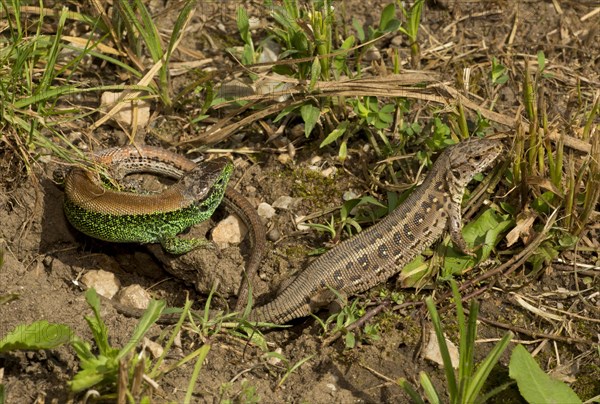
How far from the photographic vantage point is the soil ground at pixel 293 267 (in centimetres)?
433

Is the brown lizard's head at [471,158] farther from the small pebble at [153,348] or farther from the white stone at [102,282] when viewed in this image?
the white stone at [102,282]

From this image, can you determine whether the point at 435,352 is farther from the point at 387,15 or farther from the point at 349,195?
the point at 387,15

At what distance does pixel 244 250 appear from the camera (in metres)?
5.54

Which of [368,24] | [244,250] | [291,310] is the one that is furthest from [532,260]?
[368,24]

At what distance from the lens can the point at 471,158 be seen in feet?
17.1

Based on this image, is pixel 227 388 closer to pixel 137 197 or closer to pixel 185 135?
pixel 137 197

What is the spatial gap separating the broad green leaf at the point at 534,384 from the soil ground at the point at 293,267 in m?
0.36

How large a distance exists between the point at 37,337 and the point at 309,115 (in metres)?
2.54

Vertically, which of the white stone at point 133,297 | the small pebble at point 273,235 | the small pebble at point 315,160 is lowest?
the white stone at point 133,297

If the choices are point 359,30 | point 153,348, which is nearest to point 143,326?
point 153,348

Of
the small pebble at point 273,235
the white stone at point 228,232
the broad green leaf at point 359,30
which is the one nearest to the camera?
the small pebble at point 273,235

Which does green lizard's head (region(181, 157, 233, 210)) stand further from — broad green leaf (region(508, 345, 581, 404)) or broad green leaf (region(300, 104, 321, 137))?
broad green leaf (region(508, 345, 581, 404))

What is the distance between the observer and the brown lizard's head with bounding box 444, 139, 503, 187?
206 inches

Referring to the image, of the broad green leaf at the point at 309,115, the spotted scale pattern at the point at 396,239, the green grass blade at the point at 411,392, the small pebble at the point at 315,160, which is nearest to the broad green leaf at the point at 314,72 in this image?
the broad green leaf at the point at 309,115
